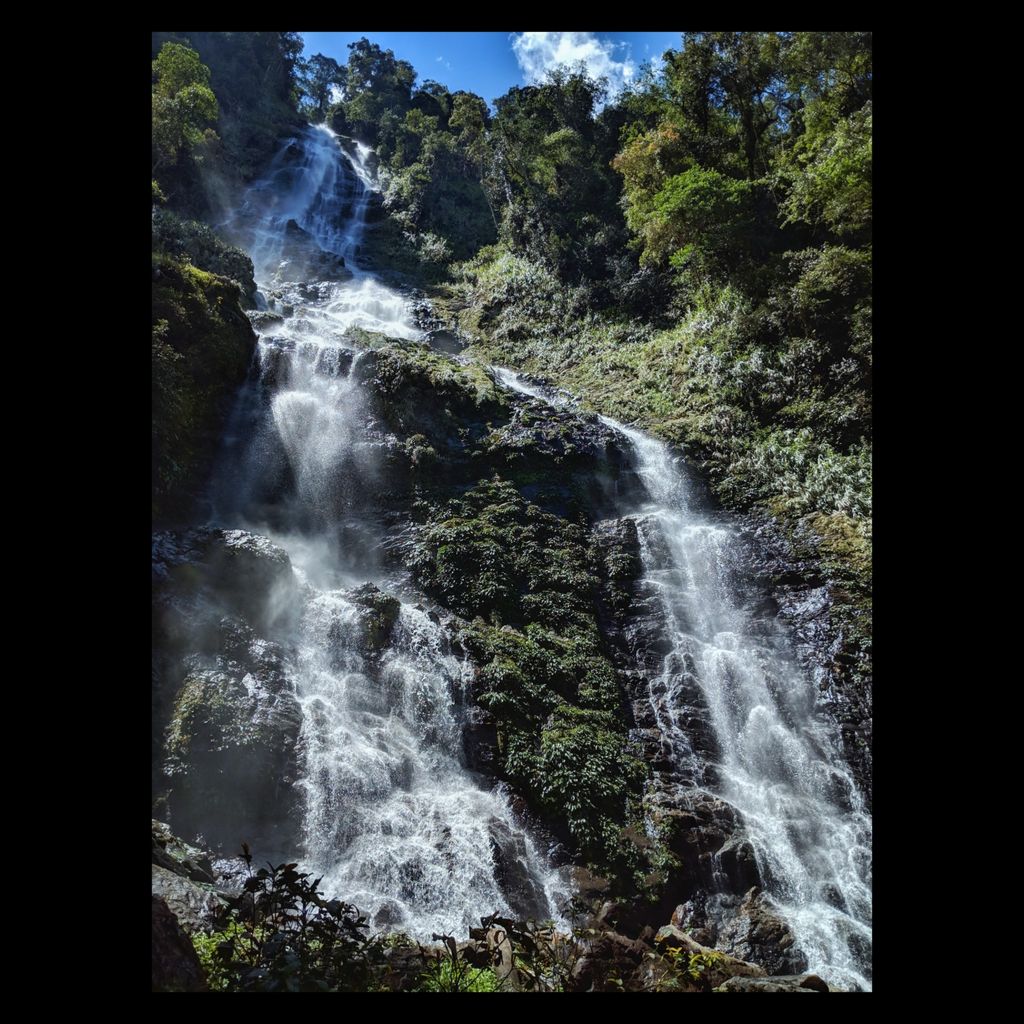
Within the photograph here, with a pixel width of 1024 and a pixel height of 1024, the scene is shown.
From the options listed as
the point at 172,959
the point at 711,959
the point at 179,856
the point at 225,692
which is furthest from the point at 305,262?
the point at 711,959

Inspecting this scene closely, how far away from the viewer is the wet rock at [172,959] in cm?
348

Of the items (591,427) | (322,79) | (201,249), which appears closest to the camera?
(591,427)

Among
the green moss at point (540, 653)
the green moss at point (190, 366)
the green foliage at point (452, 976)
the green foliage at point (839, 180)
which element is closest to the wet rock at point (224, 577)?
the green moss at point (190, 366)

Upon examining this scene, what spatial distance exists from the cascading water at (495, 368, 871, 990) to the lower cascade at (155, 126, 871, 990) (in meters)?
0.03

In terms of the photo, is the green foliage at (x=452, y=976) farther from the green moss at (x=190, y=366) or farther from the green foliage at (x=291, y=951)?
the green moss at (x=190, y=366)

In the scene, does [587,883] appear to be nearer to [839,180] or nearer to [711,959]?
[711,959]

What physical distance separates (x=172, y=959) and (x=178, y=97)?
714 inches

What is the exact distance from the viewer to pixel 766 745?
7.68 metres

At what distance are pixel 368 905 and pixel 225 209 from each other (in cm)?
2575

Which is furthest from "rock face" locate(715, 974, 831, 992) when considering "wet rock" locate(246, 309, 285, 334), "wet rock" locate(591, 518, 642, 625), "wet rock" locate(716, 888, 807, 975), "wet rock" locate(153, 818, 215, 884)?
"wet rock" locate(246, 309, 285, 334)
